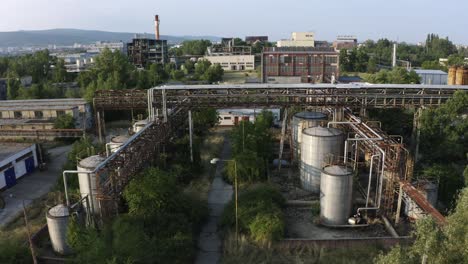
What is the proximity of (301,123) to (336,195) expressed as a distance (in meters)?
9.27

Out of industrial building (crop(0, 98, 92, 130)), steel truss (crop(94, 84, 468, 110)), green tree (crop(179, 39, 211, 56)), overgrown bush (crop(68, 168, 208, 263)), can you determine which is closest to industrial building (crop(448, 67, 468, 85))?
steel truss (crop(94, 84, 468, 110))

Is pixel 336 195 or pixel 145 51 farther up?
pixel 145 51

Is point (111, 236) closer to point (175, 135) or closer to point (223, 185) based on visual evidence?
point (223, 185)

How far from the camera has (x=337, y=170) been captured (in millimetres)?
20172

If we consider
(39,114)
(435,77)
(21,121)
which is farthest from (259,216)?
(435,77)

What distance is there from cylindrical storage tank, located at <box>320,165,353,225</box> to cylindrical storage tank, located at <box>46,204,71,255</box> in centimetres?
1355

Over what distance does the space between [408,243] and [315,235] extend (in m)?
4.55

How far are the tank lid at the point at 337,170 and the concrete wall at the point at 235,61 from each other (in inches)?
3369

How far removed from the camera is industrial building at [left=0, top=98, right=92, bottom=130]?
39.0 metres

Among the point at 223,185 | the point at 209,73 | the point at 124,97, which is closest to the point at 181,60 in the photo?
the point at 209,73

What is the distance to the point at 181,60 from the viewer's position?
122 metres

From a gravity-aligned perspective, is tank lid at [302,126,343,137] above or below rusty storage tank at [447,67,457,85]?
below

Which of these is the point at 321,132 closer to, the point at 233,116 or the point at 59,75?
the point at 233,116

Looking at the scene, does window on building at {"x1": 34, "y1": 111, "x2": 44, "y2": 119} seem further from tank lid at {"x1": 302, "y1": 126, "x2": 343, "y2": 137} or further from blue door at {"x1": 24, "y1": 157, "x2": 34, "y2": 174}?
tank lid at {"x1": 302, "y1": 126, "x2": 343, "y2": 137}
